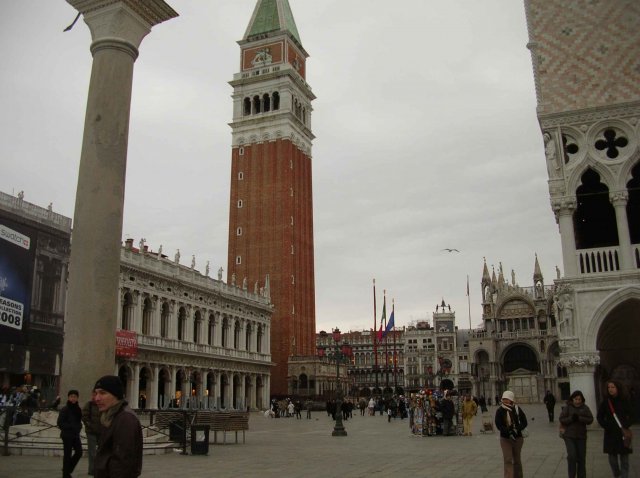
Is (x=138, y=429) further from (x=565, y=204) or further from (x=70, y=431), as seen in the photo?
(x=565, y=204)

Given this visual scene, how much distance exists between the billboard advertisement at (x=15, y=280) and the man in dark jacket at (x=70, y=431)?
2165 centimetres

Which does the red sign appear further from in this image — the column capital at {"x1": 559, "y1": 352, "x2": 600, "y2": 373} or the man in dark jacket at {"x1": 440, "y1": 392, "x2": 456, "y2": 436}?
the column capital at {"x1": 559, "y1": 352, "x2": 600, "y2": 373}

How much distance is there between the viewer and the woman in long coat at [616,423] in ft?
29.3

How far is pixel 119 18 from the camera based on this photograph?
12.4m

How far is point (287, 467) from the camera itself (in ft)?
40.6

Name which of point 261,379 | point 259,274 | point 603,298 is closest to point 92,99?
point 603,298

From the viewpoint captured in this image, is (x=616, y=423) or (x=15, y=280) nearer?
(x=616, y=423)

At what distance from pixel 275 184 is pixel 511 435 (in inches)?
2381

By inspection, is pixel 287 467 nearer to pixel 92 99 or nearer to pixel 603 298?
pixel 92 99

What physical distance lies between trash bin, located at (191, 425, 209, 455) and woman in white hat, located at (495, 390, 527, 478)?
307 inches

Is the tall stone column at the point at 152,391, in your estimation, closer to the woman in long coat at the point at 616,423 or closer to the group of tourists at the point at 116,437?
the woman in long coat at the point at 616,423

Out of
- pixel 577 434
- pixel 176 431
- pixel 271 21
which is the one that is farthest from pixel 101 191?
pixel 271 21

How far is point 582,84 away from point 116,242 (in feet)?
52.1

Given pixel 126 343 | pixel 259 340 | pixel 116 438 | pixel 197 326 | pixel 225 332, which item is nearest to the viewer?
pixel 116 438
